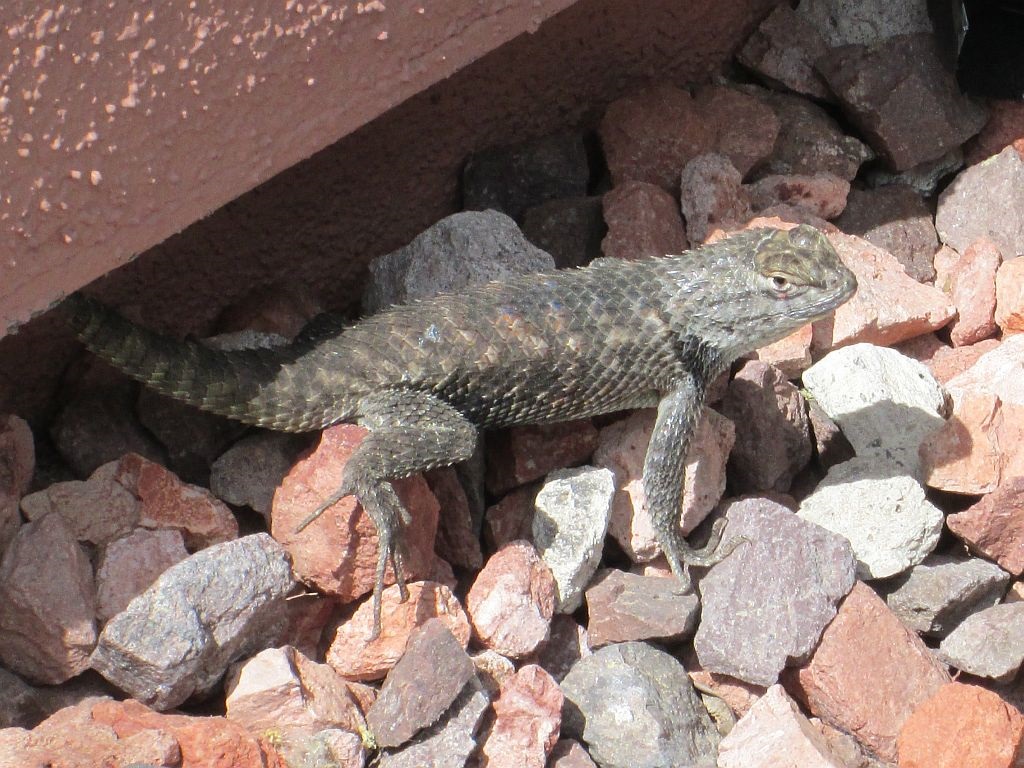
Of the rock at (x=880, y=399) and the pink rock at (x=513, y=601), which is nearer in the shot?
the pink rock at (x=513, y=601)

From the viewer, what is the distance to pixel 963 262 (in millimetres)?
4969

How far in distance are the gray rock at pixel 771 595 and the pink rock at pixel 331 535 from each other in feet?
2.77

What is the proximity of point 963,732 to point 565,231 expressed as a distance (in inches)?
87.7

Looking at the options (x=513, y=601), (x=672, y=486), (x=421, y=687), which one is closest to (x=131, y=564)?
(x=421, y=687)

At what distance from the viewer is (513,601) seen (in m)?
3.64

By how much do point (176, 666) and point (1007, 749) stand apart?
208cm

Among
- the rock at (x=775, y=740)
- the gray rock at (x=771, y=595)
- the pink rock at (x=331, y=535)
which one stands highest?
the pink rock at (x=331, y=535)

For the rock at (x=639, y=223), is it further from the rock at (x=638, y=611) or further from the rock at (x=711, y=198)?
the rock at (x=638, y=611)

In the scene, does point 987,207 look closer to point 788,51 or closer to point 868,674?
point 788,51

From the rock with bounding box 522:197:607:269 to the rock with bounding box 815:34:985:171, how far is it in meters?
1.23

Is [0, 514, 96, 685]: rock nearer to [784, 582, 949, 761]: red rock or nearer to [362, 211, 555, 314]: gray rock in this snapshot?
[362, 211, 555, 314]: gray rock

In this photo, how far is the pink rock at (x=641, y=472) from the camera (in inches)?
160

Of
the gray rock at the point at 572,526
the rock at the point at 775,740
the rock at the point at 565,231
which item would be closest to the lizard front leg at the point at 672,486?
the gray rock at the point at 572,526

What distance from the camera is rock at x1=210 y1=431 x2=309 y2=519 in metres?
3.78
